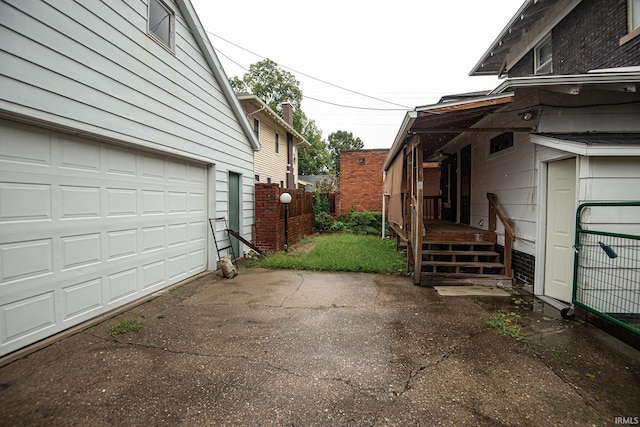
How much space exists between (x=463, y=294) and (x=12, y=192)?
20.0 ft

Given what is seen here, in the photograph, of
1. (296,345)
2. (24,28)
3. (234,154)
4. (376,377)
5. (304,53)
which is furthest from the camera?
(304,53)

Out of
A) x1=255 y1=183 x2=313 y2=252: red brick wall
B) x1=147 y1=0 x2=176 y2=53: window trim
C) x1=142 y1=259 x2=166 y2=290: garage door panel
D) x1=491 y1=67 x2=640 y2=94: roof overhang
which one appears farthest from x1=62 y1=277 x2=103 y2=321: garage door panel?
x1=491 y1=67 x2=640 y2=94: roof overhang

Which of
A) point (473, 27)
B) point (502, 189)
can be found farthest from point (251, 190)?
point (473, 27)

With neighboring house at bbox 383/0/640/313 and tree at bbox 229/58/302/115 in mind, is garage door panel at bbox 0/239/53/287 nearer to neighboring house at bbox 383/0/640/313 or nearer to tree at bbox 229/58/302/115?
neighboring house at bbox 383/0/640/313

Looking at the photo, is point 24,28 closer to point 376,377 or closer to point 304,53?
point 376,377

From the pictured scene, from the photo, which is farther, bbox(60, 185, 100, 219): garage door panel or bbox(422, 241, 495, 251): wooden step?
bbox(422, 241, 495, 251): wooden step

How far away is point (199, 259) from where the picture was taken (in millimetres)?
6207

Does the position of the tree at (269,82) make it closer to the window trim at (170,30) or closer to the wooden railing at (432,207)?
the wooden railing at (432,207)

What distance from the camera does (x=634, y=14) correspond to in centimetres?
512

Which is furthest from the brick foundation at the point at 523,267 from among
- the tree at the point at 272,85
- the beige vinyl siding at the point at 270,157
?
the tree at the point at 272,85

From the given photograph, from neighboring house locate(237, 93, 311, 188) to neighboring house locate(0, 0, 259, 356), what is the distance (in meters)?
5.59

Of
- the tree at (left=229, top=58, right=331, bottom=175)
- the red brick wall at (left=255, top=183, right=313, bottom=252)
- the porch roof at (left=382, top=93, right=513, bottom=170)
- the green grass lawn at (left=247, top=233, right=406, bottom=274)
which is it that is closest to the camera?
the porch roof at (left=382, top=93, right=513, bottom=170)

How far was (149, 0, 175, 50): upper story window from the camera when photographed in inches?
188

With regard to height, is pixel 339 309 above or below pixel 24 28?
below
